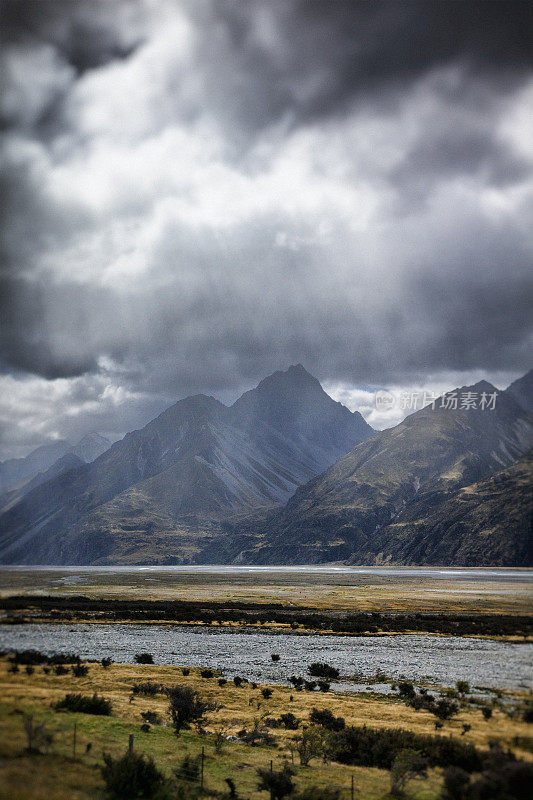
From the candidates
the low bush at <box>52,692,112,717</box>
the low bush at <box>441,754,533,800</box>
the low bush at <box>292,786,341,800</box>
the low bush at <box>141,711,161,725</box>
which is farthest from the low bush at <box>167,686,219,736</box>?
the low bush at <box>441,754,533,800</box>

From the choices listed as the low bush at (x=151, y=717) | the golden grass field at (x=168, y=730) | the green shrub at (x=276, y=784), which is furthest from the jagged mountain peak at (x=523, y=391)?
the low bush at (x=151, y=717)

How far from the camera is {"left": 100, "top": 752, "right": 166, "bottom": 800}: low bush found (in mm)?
11430

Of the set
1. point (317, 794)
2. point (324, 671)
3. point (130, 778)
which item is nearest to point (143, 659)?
point (324, 671)

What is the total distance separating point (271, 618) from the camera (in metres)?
72.6

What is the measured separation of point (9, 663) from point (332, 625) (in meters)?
62.3

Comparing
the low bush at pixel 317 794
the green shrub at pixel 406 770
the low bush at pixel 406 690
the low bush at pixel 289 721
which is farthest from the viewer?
the low bush at pixel 406 690

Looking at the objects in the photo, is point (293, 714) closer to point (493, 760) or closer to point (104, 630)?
point (493, 760)

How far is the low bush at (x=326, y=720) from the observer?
74.6 feet

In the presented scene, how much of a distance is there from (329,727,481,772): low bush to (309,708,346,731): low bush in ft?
3.21

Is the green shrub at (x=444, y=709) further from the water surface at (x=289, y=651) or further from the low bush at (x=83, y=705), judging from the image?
the low bush at (x=83, y=705)

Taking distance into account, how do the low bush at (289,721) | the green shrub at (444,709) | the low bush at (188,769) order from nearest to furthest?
1. the low bush at (188,769)
2. the green shrub at (444,709)
3. the low bush at (289,721)

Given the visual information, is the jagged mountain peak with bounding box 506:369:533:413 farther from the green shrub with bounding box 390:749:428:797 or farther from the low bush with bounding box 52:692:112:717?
the low bush with bounding box 52:692:112:717

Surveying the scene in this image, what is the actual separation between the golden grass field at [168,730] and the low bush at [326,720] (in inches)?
30.4

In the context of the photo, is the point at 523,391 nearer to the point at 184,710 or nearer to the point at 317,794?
the point at 317,794
